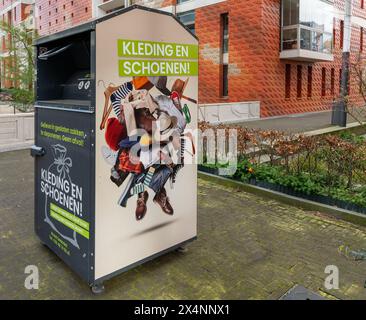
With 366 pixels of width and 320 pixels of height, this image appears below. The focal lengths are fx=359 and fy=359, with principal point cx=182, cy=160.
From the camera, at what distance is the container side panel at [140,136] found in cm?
288

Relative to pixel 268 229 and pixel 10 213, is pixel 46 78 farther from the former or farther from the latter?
pixel 268 229

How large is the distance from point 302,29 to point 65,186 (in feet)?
61.7

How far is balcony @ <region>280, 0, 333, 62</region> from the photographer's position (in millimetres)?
18986

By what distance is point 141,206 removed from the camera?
10.7ft

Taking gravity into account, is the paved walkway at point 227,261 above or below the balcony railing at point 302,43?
below

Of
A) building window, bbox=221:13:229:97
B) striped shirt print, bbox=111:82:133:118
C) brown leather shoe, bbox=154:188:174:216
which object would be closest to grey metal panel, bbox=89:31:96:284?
striped shirt print, bbox=111:82:133:118

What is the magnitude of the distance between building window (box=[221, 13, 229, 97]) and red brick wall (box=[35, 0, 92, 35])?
1591 centimetres

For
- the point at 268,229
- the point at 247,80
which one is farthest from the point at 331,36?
the point at 268,229

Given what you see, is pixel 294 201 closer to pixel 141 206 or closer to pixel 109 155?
pixel 141 206

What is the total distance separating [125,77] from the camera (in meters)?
2.93

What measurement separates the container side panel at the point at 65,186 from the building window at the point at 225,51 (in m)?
17.7

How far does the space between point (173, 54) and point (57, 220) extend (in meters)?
1.94

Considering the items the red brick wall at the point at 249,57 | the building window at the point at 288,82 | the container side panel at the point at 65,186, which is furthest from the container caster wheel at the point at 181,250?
the building window at the point at 288,82

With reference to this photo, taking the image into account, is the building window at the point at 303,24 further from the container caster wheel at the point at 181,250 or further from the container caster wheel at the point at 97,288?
the container caster wheel at the point at 97,288
